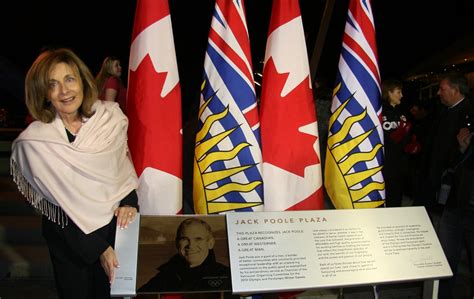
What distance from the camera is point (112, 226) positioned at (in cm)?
178

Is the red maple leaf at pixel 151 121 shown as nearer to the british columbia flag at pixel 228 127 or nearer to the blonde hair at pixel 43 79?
the british columbia flag at pixel 228 127

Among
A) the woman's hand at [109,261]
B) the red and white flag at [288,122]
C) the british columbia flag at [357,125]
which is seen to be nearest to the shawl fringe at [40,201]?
the woman's hand at [109,261]

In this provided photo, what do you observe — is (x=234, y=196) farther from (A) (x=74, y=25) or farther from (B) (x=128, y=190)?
(A) (x=74, y=25)

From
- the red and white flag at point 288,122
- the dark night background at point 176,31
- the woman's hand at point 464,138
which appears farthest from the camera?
the dark night background at point 176,31

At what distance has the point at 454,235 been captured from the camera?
263 cm

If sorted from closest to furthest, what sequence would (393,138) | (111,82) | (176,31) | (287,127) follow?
(287,127)
(111,82)
(393,138)
(176,31)

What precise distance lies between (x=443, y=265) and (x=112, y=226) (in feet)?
4.79

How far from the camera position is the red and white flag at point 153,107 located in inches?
83.5

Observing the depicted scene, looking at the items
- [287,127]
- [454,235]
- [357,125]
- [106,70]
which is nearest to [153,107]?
[287,127]

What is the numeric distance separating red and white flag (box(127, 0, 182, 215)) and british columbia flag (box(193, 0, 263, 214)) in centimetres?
17

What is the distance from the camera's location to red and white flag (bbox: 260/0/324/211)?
2271 millimetres

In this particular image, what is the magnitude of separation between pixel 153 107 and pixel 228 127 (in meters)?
0.39

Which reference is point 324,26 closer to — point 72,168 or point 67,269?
point 72,168

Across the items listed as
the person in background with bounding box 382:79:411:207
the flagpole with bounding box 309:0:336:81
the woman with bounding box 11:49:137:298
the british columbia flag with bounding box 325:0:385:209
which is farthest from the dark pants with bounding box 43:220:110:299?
the person in background with bounding box 382:79:411:207
